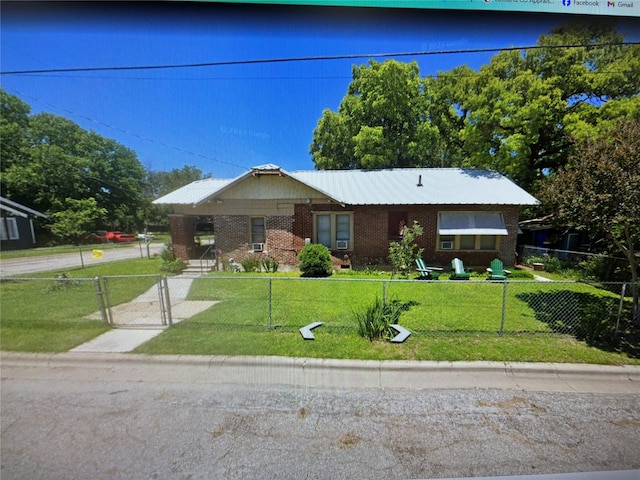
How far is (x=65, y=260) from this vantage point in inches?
113

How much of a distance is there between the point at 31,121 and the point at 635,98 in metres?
14.0

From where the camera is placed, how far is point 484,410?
2.09m

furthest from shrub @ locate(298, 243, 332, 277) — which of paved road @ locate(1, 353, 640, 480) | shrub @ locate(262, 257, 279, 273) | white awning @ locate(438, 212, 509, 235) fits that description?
paved road @ locate(1, 353, 640, 480)

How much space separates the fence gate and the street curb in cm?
82

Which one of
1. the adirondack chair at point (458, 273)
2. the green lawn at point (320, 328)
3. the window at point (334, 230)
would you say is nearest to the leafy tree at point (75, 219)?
the green lawn at point (320, 328)

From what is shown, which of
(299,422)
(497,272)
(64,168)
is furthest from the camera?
(497,272)

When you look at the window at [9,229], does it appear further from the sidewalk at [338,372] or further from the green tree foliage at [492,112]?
the green tree foliage at [492,112]

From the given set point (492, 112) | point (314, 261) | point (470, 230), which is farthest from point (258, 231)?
point (492, 112)

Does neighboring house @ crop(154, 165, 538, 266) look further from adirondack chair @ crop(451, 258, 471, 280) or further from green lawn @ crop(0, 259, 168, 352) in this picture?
green lawn @ crop(0, 259, 168, 352)

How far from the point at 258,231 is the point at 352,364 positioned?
19.6 feet

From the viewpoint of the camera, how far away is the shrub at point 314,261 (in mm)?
6992

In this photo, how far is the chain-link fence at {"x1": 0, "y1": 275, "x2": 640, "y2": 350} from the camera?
133 inches

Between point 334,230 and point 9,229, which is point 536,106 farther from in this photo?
point 9,229

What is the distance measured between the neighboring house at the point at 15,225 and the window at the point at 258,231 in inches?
214
